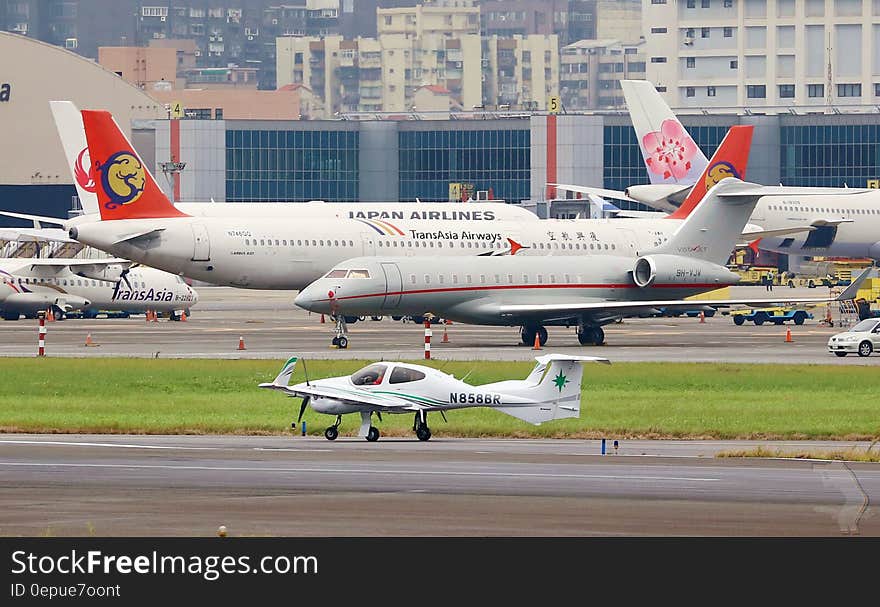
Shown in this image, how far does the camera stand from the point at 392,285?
61.2 m

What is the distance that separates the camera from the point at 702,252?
68000mm

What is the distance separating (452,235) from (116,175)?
15725mm

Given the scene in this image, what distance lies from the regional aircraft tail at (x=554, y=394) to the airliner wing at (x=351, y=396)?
198cm

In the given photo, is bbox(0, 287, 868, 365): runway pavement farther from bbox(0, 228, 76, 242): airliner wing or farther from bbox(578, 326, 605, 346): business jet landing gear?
bbox(0, 228, 76, 242): airliner wing

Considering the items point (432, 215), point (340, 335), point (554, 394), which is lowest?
point (340, 335)

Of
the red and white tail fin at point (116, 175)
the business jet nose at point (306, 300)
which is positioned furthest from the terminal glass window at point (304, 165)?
the business jet nose at point (306, 300)

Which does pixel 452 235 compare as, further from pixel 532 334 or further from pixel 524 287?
pixel 532 334

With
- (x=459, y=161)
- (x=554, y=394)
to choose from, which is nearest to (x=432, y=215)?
(x=459, y=161)

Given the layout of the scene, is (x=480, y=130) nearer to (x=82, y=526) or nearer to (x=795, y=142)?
(x=795, y=142)

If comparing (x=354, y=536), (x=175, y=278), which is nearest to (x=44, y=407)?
(x=354, y=536)

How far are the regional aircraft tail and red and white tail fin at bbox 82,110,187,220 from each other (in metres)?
39.5

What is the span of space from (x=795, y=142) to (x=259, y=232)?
99565 mm

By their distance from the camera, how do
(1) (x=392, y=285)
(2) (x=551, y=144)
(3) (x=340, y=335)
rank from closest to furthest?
(3) (x=340, y=335) → (1) (x=392, y=285) → (2) (x=551, y=144)

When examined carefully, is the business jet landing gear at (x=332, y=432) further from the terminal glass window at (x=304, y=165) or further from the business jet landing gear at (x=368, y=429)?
the terminal glass window at (x=304, y=165)
